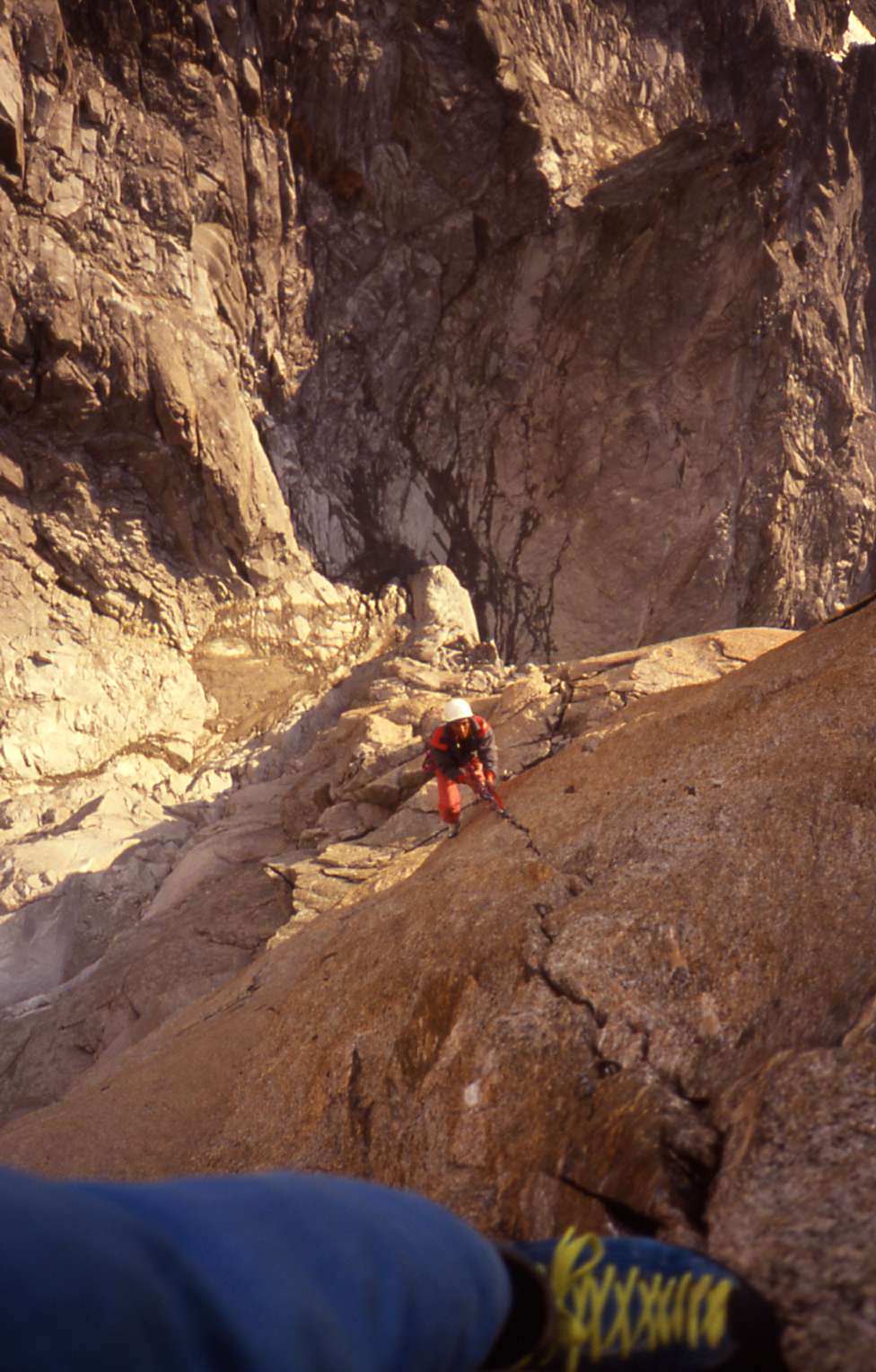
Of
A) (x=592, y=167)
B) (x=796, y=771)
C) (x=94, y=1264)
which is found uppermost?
(x=592, y=167)

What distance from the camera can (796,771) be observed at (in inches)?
151

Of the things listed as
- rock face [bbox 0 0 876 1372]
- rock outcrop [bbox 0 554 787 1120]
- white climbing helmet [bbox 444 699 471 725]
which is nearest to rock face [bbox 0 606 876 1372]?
rock face [bbox 0 0 876 1372]

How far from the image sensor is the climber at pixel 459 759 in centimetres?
655

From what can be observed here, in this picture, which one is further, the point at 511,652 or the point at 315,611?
the point at 511,652

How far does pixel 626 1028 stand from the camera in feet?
9.26

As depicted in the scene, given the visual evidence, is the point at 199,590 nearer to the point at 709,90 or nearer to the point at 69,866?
→ the point at 69,866

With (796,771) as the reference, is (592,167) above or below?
above

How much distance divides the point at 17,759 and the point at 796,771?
1220 cm

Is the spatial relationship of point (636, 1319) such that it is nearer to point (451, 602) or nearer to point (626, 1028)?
point (626, 1028)

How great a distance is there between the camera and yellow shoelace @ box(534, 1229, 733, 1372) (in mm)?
1372

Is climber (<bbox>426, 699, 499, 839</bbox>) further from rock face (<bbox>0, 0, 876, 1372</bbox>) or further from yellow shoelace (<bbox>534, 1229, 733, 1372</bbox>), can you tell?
yellow shoelace (<bbox>534, 1229, 733, 1372</bbox>)

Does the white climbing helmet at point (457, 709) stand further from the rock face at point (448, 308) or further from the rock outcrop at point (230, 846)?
the rock face at point (448, 308)

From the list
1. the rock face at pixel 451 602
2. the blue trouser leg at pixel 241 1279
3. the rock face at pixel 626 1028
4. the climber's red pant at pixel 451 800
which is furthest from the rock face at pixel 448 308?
the blue trouser leg at pixel 241 1279

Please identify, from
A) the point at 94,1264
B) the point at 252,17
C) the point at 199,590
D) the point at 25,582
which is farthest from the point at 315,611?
the point at 94,1264
